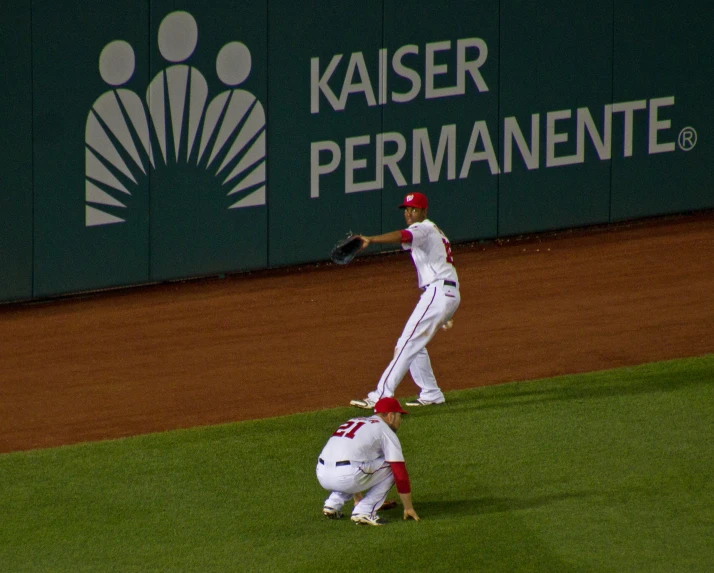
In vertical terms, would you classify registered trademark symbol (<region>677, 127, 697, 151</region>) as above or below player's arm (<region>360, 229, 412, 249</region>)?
above

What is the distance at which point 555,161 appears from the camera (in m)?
16.5

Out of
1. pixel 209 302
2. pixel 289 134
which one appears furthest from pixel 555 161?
pixel 209 302

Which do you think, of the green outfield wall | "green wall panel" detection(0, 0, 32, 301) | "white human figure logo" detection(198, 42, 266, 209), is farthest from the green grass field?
"white human figure logo" detection(198, 42, 266, 209)

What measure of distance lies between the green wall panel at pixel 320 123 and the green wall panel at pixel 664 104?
337cm

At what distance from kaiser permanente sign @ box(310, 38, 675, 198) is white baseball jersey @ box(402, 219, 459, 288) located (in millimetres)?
4652

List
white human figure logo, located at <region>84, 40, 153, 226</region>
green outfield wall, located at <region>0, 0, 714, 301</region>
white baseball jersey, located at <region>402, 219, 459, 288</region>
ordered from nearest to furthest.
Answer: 1. white baseball jersey, located at <region>402, 219, 459, 288</region>
2. green outfield wall, located at <region>0, 0, 714, 301</region>
3. white human figure logo, located at <region>84, 40, 153, 226</region>

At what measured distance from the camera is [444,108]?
51.6 ft

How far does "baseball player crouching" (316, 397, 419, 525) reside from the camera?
8.52m

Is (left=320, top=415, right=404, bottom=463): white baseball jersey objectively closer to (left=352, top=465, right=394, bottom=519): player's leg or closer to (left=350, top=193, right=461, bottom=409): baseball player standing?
(left=352, top=465, right=394, bottom=519): player's leg

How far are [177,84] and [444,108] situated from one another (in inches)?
127

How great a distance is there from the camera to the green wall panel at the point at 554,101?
16.1 metres

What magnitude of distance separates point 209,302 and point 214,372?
2176 mm

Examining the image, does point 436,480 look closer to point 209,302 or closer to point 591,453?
point 591,453

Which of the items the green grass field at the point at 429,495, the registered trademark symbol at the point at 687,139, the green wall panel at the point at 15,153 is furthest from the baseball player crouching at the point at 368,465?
the registered trademark symbol at the point at 687,139
